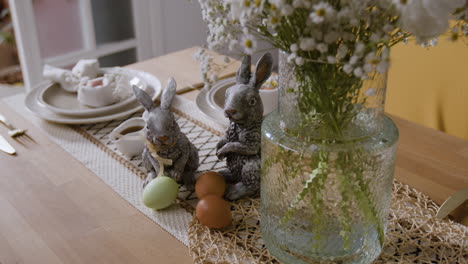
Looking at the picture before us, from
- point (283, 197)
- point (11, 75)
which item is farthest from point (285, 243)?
point (11, 75)

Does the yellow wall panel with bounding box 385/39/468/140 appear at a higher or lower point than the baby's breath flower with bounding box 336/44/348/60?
lower

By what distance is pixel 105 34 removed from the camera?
2.88m

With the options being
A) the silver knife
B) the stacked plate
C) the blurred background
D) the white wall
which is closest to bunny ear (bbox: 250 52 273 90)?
the stacked plate

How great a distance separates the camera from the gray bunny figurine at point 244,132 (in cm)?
92

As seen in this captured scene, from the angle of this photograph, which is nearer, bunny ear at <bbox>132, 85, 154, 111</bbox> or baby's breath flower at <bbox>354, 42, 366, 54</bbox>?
baby's breath flower at <bbox>354, 42, 366, 54</bbox>

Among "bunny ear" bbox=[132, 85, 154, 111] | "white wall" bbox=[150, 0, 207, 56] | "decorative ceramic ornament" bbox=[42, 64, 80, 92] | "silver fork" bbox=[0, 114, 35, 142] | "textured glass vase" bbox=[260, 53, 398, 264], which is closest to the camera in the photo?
"textured glass vase" bbox=[260, 53, 398, 264]

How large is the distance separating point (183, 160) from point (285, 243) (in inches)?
11.5

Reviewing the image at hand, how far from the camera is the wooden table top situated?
0.86m

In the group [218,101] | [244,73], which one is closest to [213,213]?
[244,73]

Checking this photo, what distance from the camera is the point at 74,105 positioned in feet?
4.53

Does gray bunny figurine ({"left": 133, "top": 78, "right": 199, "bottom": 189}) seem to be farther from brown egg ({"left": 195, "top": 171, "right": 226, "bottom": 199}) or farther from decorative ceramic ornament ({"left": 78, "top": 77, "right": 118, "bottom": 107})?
decorative ceramic ornament ({"left": 78, "top": 77, "right": 118, "bottom": 107})

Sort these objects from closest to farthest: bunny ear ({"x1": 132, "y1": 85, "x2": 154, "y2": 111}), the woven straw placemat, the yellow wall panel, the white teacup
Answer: the woven straw placemat < bunny ear ({"x1": 132, "y1": 85, "x2": 154, "y2": 111}) < the white teacup < the yellow wall panel

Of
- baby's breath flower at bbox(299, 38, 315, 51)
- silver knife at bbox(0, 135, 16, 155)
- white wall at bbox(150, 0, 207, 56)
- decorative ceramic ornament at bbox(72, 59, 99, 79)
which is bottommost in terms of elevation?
white wall at bbox(150, 0, 207, 56)

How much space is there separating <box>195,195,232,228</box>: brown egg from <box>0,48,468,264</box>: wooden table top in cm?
6
